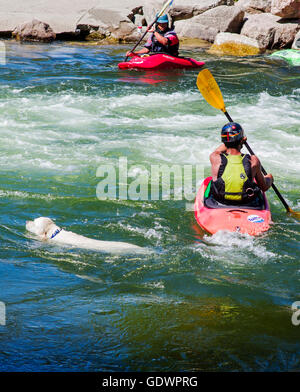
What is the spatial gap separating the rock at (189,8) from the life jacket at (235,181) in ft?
43.5

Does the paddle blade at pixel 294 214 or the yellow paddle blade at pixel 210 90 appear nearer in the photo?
the paddle blade at pixel 294 214

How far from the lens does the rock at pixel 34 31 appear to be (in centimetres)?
1523

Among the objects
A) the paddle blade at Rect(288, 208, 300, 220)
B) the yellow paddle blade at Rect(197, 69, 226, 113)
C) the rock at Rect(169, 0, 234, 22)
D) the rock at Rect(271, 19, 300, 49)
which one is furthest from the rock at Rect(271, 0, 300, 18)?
the paddle blade at Rect(288, 208, 300, 220)

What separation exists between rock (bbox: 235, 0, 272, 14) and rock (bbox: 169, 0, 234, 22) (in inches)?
35.9

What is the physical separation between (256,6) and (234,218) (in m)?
14.2

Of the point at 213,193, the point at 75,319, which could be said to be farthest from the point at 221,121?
the point at 75,319

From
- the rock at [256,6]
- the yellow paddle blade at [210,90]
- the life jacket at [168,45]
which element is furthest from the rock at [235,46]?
the yellow paddle blade at [210,90]

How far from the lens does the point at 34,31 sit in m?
15.2

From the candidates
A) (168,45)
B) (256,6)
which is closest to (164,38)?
(168,45)

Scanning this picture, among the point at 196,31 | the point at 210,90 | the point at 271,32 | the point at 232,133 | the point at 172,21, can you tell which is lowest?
the point at 232,133

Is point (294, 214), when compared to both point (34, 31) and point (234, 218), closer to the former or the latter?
point (234, 218)

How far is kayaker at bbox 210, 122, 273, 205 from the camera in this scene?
4539 mm

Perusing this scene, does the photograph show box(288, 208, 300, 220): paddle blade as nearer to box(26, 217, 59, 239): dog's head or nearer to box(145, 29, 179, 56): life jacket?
box(26, 217, 59, 239): dog's head

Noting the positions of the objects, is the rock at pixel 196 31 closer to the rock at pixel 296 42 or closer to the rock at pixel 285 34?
the rock at pixel 285 34
